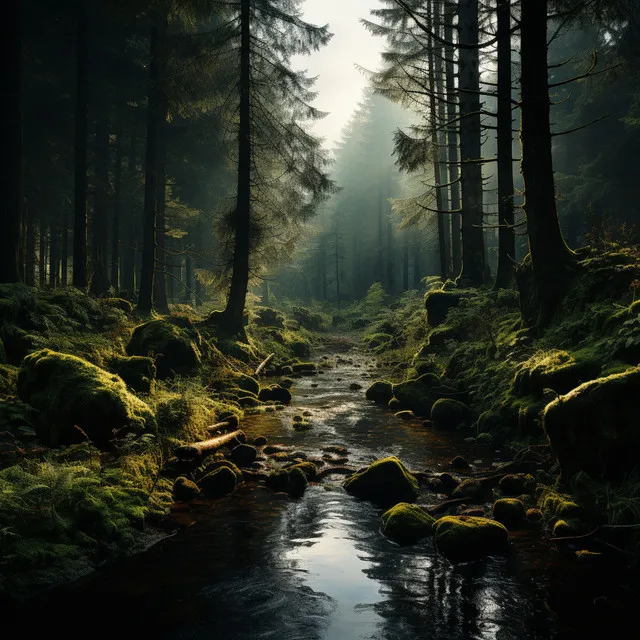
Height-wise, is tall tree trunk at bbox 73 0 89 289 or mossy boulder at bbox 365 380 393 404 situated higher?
tall tree trunk at bbox 73 0 89 289

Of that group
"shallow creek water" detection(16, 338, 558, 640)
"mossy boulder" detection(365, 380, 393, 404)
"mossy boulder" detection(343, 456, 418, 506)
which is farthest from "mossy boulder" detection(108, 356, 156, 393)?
"mossy boulder" detection(365, 380, 393, 404)

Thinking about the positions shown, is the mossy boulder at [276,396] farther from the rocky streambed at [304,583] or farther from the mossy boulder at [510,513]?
the mossy boulder at [510,513]

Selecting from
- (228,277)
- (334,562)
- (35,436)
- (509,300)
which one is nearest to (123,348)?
(35,436)

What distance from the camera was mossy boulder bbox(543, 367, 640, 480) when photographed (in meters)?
4.47

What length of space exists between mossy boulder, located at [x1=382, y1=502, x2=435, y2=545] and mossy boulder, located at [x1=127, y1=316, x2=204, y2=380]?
6.58 m

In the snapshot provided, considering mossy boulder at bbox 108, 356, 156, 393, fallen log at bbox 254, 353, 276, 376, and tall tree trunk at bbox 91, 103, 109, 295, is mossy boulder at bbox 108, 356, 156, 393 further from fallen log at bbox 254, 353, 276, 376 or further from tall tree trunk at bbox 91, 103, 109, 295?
tall tree trunk at bbox 91, 103, 109, 295

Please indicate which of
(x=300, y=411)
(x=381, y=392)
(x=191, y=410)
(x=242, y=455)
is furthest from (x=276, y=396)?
(x=242, y=455)

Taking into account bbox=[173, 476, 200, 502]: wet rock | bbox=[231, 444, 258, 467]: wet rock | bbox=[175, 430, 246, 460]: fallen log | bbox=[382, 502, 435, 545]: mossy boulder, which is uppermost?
bbox=[175, 430, 246, 460]: fallen log

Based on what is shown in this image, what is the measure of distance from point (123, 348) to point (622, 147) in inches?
961

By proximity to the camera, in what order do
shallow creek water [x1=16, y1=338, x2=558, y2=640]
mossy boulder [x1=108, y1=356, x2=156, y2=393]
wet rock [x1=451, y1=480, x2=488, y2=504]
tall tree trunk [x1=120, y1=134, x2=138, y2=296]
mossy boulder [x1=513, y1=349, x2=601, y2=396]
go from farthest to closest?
tall tree trunk [x1=120, y1=134, x2=138, y2=296], mossy boulder [x1=108, y1=356, x2=156, y2=393], mossy boulder [x1=513, y1=349, x2=601, y2=396], wet rock [x1=451, y1=480, x2=488, y2=504], shallow creek water [x1=16, y1=338, x2=558, y2=640]

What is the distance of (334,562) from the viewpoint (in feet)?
14.3

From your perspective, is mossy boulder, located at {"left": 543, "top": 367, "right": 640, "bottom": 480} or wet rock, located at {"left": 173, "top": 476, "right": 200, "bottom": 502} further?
wet rock, located at {"left": 173, "top": 476, "right": 200, "bottom": 502}

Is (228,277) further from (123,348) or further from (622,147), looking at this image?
(622,147)

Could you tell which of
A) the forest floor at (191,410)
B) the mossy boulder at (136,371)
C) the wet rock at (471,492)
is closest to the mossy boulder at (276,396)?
the forest floor at (191,410)
